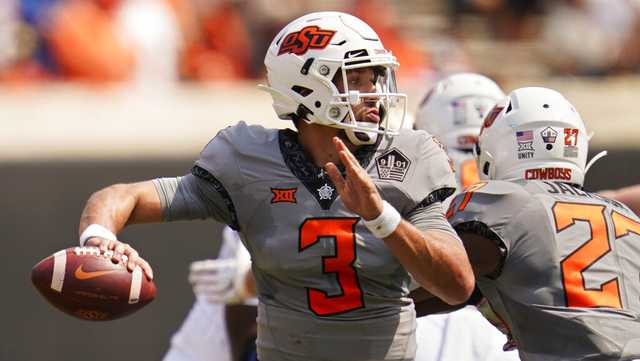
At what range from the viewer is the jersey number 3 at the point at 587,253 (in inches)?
181

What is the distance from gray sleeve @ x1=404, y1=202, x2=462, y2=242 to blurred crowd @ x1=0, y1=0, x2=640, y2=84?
501cm

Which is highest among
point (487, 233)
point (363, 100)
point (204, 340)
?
point (363, 100)

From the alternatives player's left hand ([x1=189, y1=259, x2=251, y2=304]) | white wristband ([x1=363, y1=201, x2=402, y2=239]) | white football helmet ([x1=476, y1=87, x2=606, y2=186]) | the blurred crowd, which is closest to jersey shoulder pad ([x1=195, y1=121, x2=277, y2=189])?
white wristband ([x1=363, y1=201, x2=402, y2=239])

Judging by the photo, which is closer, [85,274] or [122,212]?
[85,274]

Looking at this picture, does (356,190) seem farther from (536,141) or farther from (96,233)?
(536,141)

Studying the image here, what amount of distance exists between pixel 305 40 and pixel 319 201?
57 centimetres

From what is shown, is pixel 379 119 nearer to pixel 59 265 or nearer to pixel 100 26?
pixel 59 265

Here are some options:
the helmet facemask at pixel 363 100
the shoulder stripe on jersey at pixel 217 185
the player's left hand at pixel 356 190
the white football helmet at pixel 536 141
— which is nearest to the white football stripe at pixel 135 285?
the shoulder stripe on jersey at pixel 217 185

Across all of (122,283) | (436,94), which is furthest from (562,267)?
(436,94)

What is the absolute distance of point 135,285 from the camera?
166 inches

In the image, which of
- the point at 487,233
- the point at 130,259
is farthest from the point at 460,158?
the point at 130,259

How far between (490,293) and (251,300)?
2204 millimetres

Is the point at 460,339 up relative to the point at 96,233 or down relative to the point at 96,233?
down

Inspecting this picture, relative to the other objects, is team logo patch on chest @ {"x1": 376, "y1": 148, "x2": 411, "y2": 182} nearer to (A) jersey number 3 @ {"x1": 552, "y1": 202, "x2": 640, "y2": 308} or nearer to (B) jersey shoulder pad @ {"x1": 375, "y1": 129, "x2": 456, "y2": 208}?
(B) jersey shoulder pad @ {"x1": 375, "y1": 129, "x2": 456, "y2": 208}
